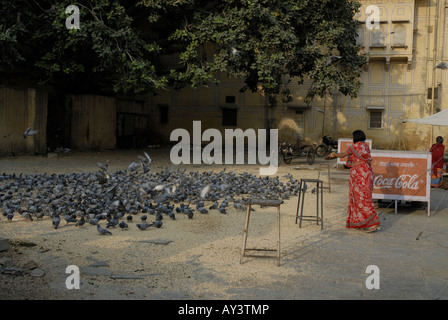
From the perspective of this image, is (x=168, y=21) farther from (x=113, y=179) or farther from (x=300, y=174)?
(x=113, y=179)

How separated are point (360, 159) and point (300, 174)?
8.16 meters

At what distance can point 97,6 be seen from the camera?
15.5m

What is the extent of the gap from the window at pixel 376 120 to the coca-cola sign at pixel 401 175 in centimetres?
2076

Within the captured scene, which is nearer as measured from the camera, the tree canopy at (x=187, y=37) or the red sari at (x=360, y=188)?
the red sari at (x=360, y=188)

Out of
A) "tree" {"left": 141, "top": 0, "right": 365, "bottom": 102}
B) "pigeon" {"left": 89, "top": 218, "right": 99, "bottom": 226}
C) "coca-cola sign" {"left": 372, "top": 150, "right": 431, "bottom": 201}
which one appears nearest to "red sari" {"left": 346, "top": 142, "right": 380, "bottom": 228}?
"coca-cola sign" {"left": 372, "top": 150, "right": 431, "bottom": 201}

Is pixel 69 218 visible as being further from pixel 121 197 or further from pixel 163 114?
pixel 163 114

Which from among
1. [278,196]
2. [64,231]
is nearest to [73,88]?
[278,196]

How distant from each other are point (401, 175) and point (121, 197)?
576 cm

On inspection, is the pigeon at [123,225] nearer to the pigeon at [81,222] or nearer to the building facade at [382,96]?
the pigeon at [81,222]

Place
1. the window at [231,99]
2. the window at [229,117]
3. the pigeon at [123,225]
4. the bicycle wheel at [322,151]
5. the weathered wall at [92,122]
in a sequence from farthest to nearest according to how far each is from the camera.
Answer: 1. the window at [229,117]
2. the window at [231,99]
3. the bicycle wheel at [322,151]
4. the weathered wall at [92,122]
5. the pigeon at [123,225]

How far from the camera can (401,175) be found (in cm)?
956

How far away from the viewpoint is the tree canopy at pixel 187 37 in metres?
15.5

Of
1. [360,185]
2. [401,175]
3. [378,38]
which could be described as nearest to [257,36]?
[401,175]

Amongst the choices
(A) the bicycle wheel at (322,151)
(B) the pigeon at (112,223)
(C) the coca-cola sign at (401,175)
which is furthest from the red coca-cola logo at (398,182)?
(A) the bicycle wheel at (322,151)
